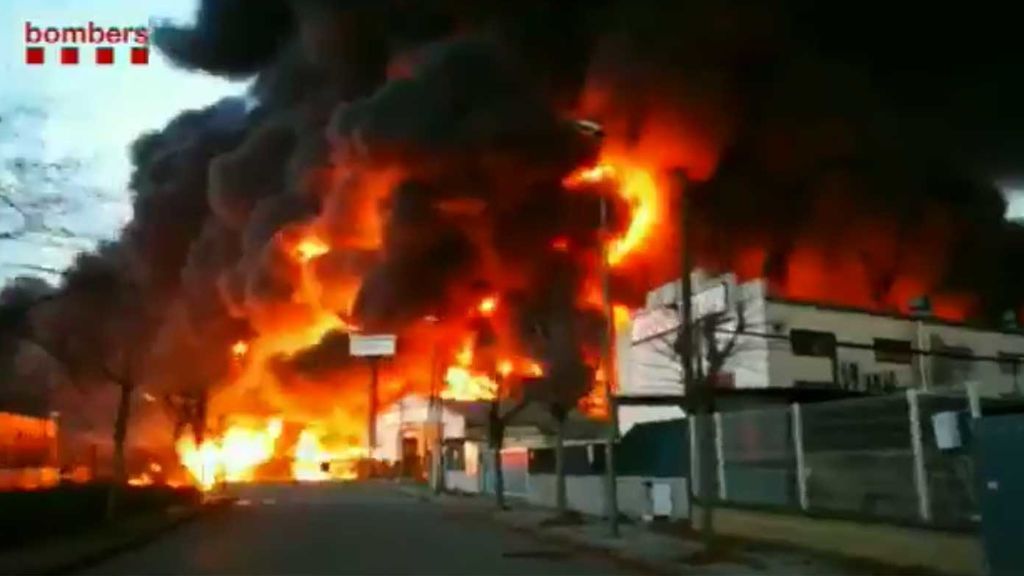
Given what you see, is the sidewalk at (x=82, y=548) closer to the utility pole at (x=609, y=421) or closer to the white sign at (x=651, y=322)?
the utility pole at (x=609, y=421)

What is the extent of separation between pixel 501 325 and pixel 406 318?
3.38 meters

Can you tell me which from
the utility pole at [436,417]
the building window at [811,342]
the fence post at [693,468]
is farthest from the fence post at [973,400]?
the utility pole at [436,417]

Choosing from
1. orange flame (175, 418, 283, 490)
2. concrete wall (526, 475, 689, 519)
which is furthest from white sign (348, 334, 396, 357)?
orange flame (175, 418, 283, 490)

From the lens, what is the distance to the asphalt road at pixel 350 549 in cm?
1752

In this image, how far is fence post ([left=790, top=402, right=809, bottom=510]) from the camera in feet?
64.5

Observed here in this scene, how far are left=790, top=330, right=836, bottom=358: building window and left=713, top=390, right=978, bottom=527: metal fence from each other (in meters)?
16.0

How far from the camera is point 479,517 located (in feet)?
114

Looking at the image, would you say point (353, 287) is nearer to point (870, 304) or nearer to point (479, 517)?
point (479, 517)

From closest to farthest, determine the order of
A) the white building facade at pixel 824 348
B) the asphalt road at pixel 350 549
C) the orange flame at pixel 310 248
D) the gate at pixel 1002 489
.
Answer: the gate at pixel 1002 489 → the asphalt road at pixel 350 549 → the white building facade at pixel 824 348 → the orange flame at pixel 310 248

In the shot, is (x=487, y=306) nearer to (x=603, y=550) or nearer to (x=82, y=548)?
(x=603, y=550)

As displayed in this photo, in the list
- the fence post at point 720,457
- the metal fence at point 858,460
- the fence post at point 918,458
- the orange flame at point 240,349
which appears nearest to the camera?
the metal fence at point 858,460

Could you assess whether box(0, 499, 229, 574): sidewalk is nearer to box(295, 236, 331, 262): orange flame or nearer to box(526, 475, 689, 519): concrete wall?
box(526, 475, 689, 519): concrete wall

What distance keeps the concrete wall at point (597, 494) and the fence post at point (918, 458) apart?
32.4 feet

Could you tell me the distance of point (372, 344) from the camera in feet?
141
